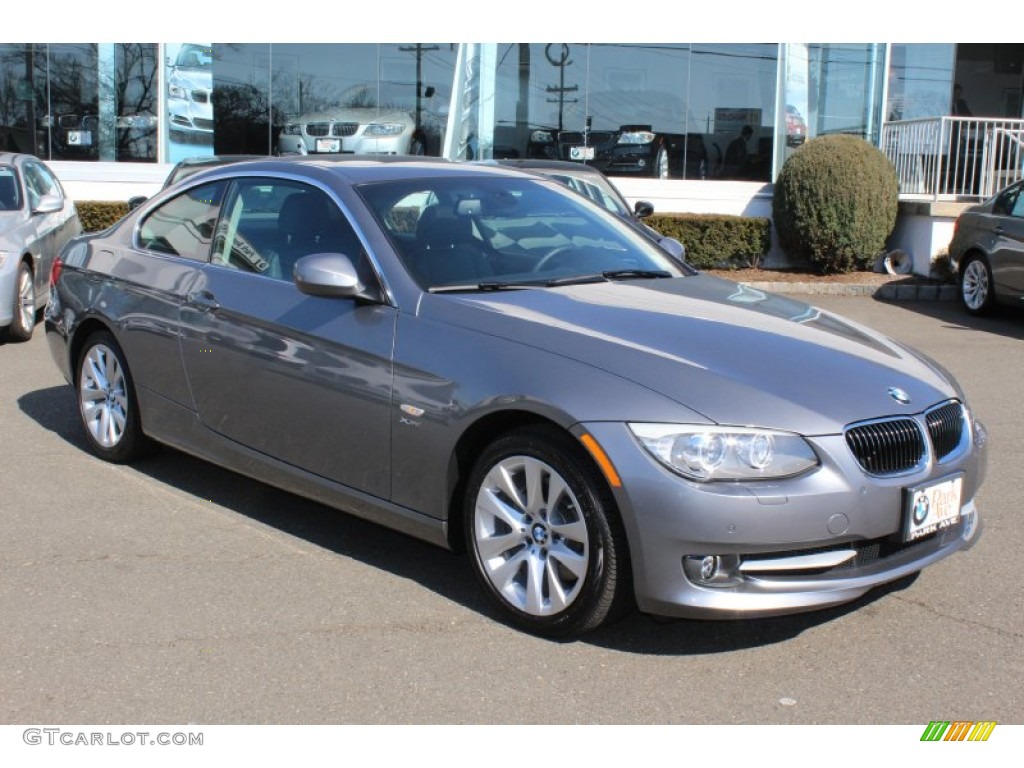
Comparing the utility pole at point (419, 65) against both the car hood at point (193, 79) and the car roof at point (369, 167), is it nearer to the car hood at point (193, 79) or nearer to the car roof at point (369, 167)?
the car hood at point (193, 79)

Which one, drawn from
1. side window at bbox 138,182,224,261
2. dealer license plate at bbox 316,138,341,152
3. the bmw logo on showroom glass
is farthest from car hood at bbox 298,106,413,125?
the bmw logo on showroom glass

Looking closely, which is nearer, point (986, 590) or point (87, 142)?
point (986, 590)

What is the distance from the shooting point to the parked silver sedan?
390 inches

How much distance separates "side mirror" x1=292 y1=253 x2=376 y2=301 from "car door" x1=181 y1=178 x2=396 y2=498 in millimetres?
93

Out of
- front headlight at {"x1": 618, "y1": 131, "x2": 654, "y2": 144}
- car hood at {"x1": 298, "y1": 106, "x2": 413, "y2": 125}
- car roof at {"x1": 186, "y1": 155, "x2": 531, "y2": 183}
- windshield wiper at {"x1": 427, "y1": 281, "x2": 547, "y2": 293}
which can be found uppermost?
car hood at {"x1": 298, "y1": 106, "x2": 413, "y2": 125}

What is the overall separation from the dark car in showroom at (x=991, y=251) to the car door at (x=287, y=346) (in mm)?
8987

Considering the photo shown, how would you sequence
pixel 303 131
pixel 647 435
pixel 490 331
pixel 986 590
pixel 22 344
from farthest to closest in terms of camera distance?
pixel 303 131 < pixel 22 344 < pixel 986 590 < pixel 490 331 < pixel 647 435

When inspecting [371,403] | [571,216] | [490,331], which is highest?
[571,216]

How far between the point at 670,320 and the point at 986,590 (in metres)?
1.67

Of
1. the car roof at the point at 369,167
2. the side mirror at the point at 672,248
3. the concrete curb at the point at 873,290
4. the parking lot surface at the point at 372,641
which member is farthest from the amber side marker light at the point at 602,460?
the concrete curb at the point at 873,290

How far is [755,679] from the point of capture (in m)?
3.94

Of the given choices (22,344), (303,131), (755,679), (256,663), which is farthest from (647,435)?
(303,131)

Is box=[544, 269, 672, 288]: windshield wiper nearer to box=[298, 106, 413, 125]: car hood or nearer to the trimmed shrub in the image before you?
the trimmed shrub

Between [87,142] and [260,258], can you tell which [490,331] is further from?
[87,142]
